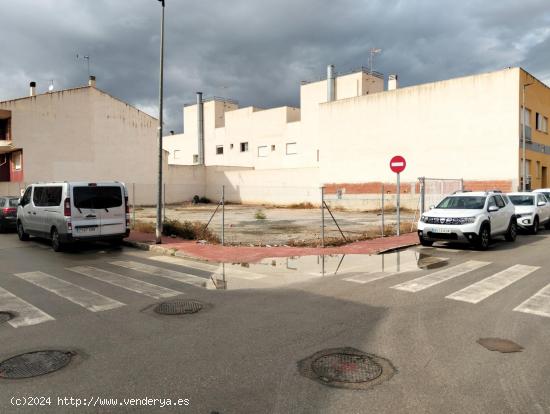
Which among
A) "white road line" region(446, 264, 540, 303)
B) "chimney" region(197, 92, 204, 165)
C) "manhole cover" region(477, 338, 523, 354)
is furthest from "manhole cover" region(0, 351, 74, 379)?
"chimney" region(197, 92, 204, 165)

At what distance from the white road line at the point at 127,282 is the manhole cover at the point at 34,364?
8.73ft

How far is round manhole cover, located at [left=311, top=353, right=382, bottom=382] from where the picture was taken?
419 centimetres

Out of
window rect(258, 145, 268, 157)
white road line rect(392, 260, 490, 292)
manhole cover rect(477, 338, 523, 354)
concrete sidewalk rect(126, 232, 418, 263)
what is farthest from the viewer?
window rect(258, 145, 268, 157)

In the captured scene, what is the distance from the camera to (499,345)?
16.5 ft

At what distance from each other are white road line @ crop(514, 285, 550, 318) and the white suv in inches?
197

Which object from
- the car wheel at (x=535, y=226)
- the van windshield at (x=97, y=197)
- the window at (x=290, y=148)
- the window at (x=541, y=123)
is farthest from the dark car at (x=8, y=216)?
the window at (x=541, y=123)

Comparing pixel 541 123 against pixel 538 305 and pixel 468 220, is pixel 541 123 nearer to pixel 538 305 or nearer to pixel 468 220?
pixel 468 220

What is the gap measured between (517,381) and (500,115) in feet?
84.9

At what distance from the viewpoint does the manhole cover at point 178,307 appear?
6.50 m

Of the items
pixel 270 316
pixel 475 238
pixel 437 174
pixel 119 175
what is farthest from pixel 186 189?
pixel 270 316

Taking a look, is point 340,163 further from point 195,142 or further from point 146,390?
point 146,390

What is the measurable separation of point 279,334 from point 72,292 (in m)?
4.34

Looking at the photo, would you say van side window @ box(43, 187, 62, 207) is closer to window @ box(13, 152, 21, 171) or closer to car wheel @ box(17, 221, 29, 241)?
car wheel @ box(17, 221, 29, 241)

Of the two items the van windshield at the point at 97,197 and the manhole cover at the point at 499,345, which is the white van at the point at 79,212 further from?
the manhole cover at the point at 499,345
